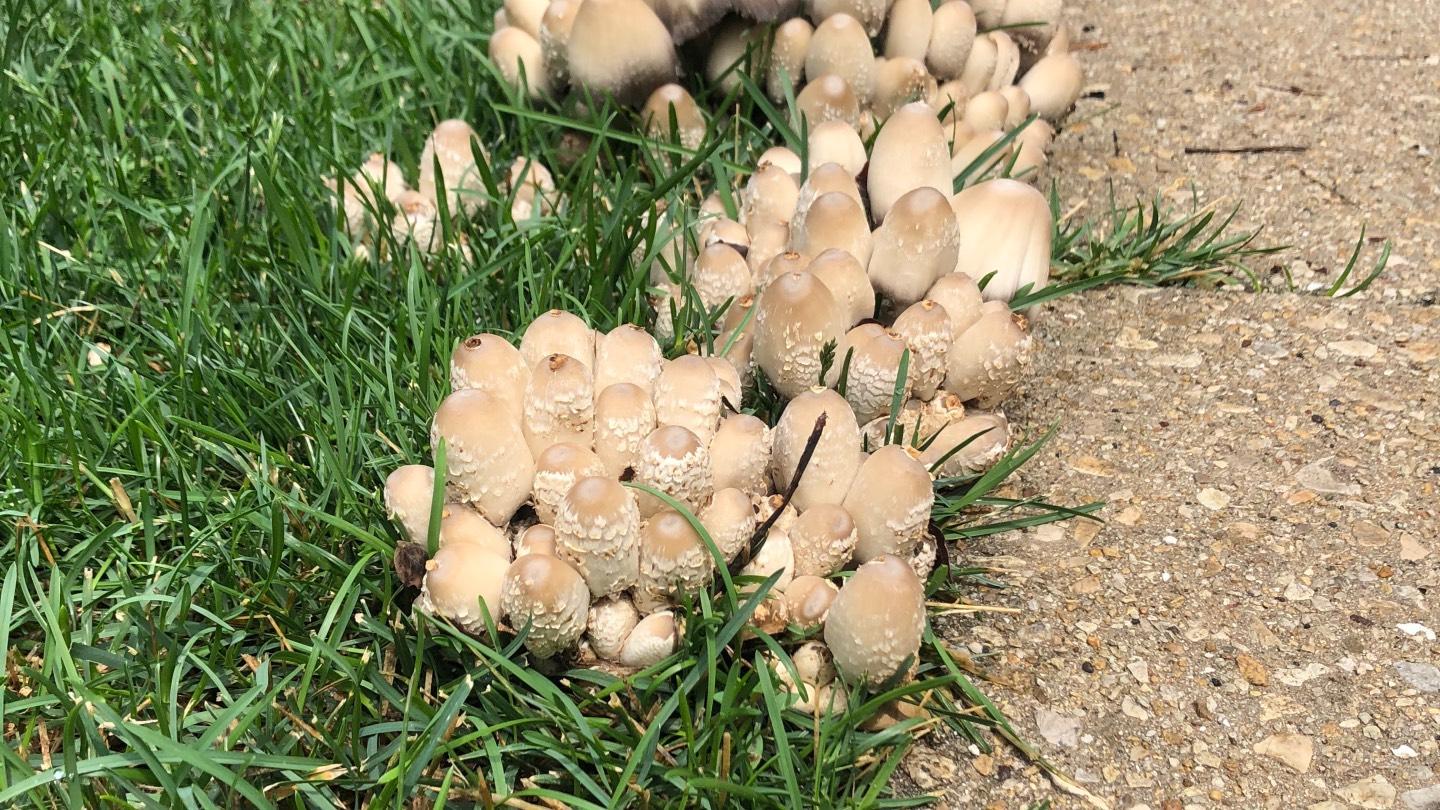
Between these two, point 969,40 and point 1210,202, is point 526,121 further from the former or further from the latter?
point 1210,202

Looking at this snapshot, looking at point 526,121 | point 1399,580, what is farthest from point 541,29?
point 1399,580

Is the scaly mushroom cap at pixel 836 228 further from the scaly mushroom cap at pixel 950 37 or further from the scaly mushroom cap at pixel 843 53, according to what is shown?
the scaly mushroom cap at pixel 950 37

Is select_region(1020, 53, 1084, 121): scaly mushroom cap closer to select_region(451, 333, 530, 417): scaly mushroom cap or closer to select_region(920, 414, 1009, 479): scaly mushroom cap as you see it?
select_region(920, 414, 1009, 479): scaly mushroom cap

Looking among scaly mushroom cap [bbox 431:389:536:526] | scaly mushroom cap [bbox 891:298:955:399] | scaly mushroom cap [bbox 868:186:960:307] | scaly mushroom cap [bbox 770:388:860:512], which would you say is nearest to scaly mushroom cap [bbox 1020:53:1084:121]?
scaly mushroom cap [bbox 868:186:960:307]

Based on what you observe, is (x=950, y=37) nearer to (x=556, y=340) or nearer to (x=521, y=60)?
(x=521, y=60)

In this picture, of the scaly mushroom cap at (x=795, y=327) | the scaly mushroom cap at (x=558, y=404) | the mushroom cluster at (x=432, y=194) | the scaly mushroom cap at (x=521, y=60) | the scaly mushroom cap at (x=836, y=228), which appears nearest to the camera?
→ the scaly mushroom cap at (x=558, y=404)

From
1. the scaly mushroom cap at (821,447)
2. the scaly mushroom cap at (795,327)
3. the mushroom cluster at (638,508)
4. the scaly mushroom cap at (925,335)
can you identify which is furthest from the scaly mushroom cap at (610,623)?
the scaly mushroom cap at (925,335)

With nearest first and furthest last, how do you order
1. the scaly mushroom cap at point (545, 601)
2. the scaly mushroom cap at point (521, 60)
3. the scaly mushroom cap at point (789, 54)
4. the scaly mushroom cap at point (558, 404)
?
1. the scaly mushroom cap at point (545, 601)
2. the scaly mushroom cap at point (558, 404)
3. the scaly mushroom cap at point (789, 54)
4. the scaly mushroom cap at point (521, 60)
